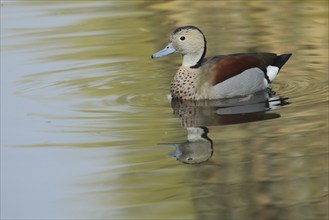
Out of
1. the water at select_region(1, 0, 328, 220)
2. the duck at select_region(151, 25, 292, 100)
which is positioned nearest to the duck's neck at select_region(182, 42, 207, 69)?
the duck at select_region(151, 25, 292, 100)

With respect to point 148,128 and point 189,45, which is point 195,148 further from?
point 189,45

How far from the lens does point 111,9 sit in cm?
1642

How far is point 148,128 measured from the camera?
964cm

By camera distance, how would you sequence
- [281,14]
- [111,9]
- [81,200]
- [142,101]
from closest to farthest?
[81,200], [142,101], [281,14], [111,9]

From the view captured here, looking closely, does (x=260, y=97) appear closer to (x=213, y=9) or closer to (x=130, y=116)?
(x=130, y=116)

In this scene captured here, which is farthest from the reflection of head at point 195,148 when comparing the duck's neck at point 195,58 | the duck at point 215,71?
the duck's neck at point 195,58

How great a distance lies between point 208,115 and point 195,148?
50.2 inches

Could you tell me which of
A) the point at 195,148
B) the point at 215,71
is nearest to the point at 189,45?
the point at 215,71

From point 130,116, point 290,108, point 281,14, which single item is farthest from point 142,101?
point 281,14

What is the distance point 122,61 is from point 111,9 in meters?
3.87

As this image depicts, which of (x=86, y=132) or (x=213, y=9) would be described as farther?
(x=213, y=9)

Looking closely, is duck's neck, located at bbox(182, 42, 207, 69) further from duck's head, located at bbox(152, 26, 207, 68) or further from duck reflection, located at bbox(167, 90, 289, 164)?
duck reflection, located at bbox(167, 90, 289, 164)

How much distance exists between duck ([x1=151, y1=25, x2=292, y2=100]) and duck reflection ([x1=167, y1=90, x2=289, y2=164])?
9 centimetres

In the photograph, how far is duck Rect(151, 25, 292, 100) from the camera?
11.0 meters
